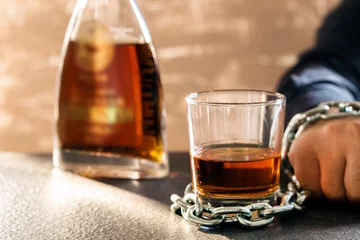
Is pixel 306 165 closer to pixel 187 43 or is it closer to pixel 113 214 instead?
pixel 113 214

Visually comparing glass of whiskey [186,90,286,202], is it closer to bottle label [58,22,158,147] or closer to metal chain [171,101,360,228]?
metal chain [171,101,360,228]

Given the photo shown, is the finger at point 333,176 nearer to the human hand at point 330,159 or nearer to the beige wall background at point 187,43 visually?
the human hand at point 330,159

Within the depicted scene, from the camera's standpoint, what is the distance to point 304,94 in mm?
826

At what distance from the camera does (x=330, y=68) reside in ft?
3.26

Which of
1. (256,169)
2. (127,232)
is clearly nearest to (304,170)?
(256,169)

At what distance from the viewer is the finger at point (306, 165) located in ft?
1.91

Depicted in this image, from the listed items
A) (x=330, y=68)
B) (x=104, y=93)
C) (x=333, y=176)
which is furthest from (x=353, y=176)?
(x=330, y=68)

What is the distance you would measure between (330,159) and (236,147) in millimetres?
98

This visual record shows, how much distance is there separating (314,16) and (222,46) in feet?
0.61

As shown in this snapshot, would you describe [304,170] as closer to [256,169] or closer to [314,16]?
[256,169]

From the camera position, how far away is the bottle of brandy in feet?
2.35

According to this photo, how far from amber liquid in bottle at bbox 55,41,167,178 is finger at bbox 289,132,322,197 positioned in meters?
0.19

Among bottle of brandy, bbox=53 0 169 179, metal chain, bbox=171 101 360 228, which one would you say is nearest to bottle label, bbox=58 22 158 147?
bottle of brandy, bbox=53 0 169 179

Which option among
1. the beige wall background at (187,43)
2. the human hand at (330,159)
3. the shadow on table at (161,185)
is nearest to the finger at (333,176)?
the human hand at (330,159)
